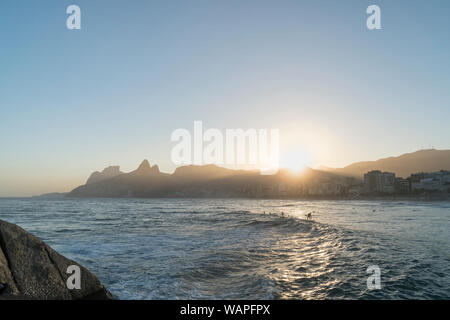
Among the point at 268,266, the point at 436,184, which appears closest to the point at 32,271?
the point at 268,266

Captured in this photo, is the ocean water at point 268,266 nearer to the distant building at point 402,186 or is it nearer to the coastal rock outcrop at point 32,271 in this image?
the coastal rock outcrop at point 32,271

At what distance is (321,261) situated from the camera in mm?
15516

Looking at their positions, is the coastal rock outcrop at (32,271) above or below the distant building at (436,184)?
above

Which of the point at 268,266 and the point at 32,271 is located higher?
the point at 32,271

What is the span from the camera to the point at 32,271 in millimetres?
8000

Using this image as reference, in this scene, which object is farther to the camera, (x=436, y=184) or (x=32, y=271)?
(x=436, y=184)

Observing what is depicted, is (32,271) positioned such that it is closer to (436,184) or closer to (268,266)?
(268,266)

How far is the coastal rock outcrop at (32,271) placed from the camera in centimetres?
744

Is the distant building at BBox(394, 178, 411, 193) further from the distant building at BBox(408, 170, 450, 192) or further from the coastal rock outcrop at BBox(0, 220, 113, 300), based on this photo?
the coastal rock outcrop at BBox(0, 220, 113, 300)

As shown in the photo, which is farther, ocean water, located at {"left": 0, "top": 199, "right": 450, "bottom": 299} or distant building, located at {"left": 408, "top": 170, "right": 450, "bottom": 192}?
distant building, located at {"left": 408, "top": 170, "right": 450, "bottom": 192}

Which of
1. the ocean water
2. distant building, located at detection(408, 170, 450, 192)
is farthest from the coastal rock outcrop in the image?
distant building, located at detection(408, 170, 450, 192)

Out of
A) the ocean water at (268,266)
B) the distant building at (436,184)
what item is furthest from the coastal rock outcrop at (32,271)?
the distant building at (436,184)

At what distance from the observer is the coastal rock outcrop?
24.4ft
